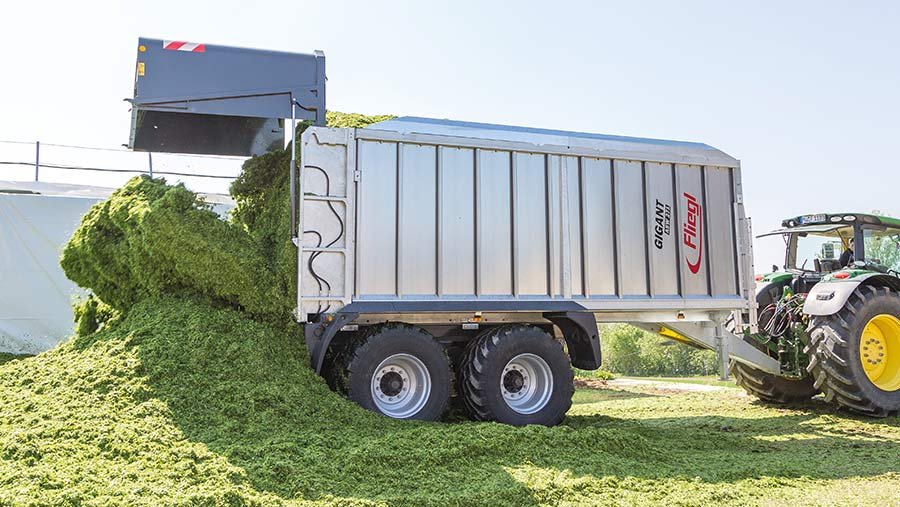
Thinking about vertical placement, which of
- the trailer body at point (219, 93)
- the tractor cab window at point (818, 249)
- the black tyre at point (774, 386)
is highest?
the trailer body at point (219, 93)

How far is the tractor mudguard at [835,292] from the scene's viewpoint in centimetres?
822

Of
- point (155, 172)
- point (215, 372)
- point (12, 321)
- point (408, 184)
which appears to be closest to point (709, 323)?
point (408, 184)

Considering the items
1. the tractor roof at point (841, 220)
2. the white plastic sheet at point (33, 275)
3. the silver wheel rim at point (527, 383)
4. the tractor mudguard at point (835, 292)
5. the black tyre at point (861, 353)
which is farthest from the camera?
the white plastic sheet at point (33, 275)

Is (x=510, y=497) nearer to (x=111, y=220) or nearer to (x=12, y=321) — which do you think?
(x=111, y=220)

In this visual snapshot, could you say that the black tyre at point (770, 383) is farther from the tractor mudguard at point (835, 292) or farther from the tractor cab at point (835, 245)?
the tractor mudguard at point (835, 292)

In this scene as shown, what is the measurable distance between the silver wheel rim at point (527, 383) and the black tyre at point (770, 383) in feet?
12.3

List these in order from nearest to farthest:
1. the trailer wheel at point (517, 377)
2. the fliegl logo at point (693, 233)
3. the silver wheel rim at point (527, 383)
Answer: the trailer wheel at point (517, 377) < the silver wheel rim at point (527, 383) < the fliegl logo at point (693, 233)

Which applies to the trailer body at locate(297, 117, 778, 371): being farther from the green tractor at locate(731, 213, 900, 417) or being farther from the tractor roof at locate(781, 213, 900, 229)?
the tractor roof at locate(781, 213, 900, 229)

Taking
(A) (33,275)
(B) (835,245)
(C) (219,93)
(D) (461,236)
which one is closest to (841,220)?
(B) (835,245)

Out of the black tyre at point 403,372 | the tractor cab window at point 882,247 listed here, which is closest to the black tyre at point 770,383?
the tractor cab window at point 882,247

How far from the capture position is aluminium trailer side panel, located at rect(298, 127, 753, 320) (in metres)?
6.55

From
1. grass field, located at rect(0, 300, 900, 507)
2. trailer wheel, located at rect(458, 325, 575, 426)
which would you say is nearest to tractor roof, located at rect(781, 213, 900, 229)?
grass field, located at rect(0, 300, 900, 507)

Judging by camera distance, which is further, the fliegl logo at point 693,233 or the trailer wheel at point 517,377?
the fliegl logo at point 693,233

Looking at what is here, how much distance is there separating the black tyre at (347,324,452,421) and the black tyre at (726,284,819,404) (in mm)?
4898
